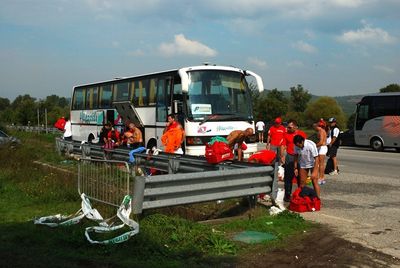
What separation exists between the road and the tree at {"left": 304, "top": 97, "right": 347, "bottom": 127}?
54191 millimetres

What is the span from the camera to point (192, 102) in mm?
14539

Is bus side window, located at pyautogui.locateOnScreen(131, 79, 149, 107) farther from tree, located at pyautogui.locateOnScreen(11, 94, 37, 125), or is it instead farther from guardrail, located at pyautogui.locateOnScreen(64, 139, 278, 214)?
tree, located at pyautogui.locateOnScreen(11, 94, 37, 125)

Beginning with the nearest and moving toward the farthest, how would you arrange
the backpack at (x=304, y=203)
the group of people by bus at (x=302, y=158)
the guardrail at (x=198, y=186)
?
the guardrail at (x=198, y=186)
the backpack at (x=304, y=203)
the group of people by bus at (x=302, y=158)

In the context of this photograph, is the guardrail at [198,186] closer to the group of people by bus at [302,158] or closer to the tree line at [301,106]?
the group of people by bus at [302,158]

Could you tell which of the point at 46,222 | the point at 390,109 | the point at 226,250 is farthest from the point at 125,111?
the point at 390,109

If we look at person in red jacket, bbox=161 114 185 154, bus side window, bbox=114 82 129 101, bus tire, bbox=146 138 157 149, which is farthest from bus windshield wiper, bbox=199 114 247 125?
bus side window, bbox=114 82 129 101

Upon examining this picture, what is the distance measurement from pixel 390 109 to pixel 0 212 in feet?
77.5

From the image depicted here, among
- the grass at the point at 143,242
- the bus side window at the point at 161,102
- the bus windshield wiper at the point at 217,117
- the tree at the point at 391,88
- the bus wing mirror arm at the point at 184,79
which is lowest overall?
the grass at the point at 143,242

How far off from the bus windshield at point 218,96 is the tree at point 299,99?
58.0 meters

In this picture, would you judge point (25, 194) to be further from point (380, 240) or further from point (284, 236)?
point (380, 240)

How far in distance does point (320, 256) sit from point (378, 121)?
23627 millimetres

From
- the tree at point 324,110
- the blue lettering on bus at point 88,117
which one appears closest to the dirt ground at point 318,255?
the blue lettering on bus at point 88,117

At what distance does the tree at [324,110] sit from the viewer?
226ft

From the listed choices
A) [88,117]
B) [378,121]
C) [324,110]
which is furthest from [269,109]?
[88,117]
